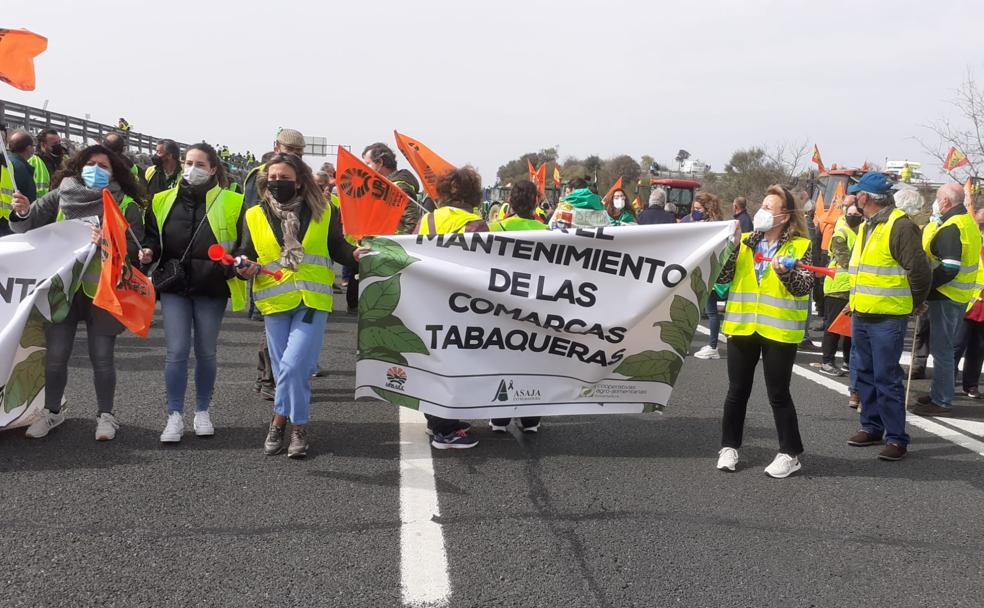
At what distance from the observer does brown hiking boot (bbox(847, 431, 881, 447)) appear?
5.81 meters

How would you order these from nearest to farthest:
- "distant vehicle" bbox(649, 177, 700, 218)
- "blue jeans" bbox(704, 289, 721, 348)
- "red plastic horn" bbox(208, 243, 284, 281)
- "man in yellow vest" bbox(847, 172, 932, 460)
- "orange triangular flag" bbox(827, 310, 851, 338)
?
"red plastic horn" bbox(208, 243, 284, 281) → "man in yellow vest" bbox(847, 172, 932, 460) → "orange triangular flag" bbox(827, 310, 851, 338) → "blue jeans" bbox(704, 289, 721, 348) → "distant vehicle" bbox(649, 177, 700, 218)

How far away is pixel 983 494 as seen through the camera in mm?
4891

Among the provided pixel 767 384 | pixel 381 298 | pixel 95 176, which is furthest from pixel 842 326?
pixel 95 176

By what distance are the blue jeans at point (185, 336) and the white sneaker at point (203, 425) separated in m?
0.14

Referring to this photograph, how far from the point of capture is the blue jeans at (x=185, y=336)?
510 centimetres

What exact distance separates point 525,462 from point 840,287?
4.44 meters

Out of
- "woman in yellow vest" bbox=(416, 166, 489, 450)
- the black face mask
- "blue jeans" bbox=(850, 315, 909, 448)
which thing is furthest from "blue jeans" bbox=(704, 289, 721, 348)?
the black face mask

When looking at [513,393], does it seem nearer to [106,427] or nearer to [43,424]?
[106,427]

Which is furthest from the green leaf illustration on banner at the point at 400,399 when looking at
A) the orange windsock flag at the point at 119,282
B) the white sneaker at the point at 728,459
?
the white sneaker at the point at 728,459

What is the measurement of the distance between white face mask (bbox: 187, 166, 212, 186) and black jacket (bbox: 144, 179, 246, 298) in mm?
42


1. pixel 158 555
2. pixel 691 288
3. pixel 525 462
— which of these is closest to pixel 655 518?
pixel 525 462

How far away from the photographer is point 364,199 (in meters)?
5.05

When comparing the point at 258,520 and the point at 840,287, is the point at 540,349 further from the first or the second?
the point at 840,287

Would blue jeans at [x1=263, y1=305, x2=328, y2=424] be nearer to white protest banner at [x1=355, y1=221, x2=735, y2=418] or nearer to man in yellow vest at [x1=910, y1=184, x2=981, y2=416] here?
white protest banner at [x1=355, y1=221, x2=735, y2=418]
